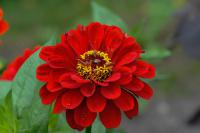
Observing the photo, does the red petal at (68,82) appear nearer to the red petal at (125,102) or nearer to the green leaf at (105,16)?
the red petal at (125,102)

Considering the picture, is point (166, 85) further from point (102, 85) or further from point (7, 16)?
point (102, 85)

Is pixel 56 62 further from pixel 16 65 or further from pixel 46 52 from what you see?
pixel 16 65

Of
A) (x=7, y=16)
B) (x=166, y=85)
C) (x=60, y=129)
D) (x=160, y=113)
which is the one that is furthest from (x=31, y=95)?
(x=7, y=16)


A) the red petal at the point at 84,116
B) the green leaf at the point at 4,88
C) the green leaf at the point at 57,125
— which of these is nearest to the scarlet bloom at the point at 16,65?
the green leaf at the point at 4,88

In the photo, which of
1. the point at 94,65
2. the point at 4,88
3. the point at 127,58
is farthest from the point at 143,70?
the point at 4,88

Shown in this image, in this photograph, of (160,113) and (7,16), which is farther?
(7,16)

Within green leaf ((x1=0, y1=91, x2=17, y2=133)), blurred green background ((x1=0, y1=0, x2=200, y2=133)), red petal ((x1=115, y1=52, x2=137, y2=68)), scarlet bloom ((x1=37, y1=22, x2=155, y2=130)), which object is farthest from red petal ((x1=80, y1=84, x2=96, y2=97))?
blurred green background ((x1=0, y1=0, x2=200, y2=133))
